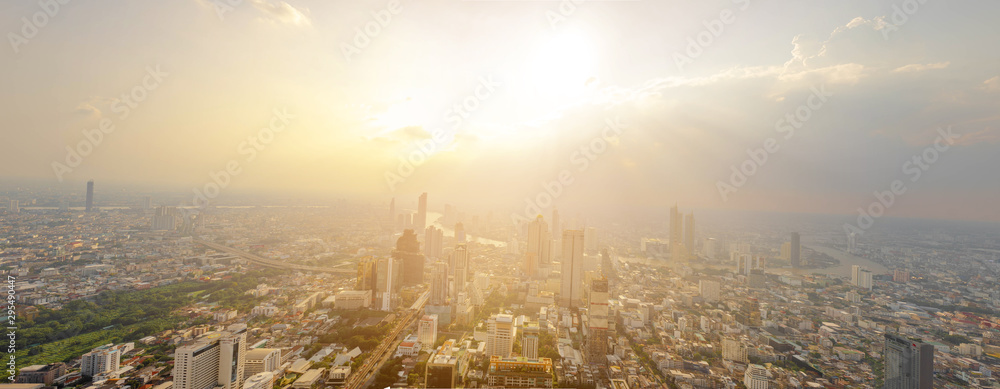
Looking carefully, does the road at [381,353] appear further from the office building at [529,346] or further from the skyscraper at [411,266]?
the office building at [529,346]

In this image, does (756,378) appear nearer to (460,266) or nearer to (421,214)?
(460,266)

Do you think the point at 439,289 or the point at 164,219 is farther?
the point at 164,219

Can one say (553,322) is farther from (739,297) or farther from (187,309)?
(187,309)

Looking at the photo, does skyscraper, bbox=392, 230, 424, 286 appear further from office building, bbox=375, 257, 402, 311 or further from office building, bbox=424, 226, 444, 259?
office building, bbox=424, 226, 444, 259

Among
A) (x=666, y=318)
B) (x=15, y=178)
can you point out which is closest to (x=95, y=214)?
(x=15, y=178)

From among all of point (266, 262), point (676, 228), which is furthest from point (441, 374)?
point (676, 228)

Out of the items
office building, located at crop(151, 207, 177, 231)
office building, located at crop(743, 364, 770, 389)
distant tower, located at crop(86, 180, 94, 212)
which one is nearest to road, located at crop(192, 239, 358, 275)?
office building, located at crop(151, 207, 177, 231)

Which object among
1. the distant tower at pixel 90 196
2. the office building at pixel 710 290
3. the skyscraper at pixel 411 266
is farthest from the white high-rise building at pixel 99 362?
the office building at pixel 710 290
